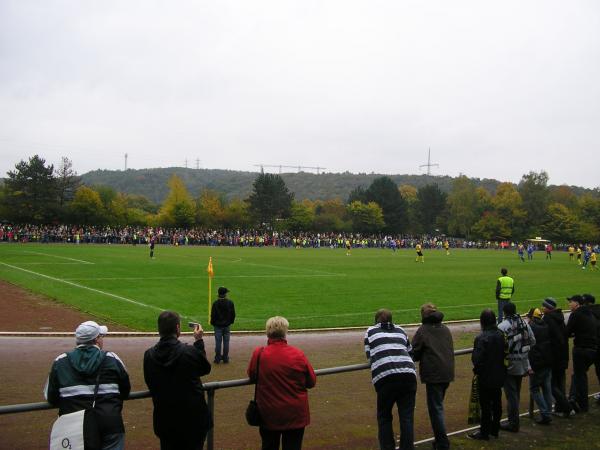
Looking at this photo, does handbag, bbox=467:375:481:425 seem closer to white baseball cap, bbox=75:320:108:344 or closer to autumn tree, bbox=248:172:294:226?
white baseball cap, bbox=75:320:108:344

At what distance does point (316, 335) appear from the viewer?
16.6 meters

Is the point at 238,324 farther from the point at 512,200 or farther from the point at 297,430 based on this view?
the point at 512,200

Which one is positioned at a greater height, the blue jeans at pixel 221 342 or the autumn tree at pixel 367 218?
the autumn tree at pixel 367 218

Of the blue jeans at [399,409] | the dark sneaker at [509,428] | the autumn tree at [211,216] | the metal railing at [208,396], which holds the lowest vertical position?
the dark sneaker at [509,428]

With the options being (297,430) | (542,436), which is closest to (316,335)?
(542,436)

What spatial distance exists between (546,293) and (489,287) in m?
3.06

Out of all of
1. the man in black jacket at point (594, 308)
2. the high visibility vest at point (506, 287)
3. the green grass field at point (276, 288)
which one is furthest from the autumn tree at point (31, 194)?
the man in black jacket at point (594, 308)

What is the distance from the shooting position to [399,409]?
6820 millimetres

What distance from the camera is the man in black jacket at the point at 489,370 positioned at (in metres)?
7.64

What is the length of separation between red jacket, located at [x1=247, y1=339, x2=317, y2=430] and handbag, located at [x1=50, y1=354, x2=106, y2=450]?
153 cm

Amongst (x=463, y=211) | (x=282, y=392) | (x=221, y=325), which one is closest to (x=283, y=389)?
(x=282, y=392)

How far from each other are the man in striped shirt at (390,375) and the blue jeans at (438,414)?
1.84 feet

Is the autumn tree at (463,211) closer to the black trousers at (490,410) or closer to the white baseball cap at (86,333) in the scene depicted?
the black trousers at (490,410)

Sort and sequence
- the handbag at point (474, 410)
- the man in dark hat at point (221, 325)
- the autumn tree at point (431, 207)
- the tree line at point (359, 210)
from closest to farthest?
the handbag at point (474, 410) → the man in dark hat at point (221, 325) → the tree line at point (359, 210) → the autumn tree at point (431, 207)
